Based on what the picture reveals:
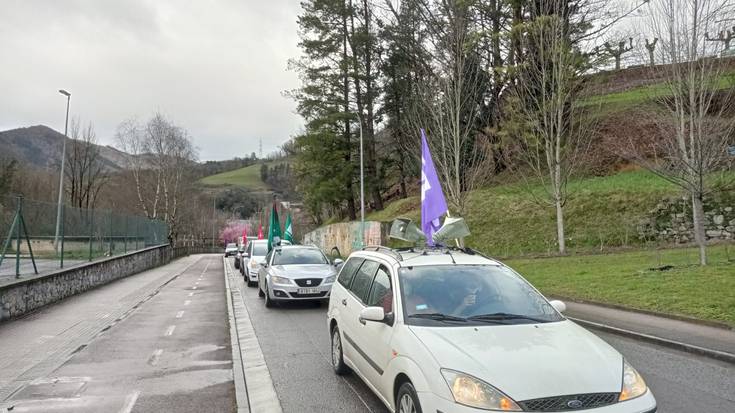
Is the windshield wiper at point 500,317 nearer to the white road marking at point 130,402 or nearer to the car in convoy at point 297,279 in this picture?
the white road marking at point 130,402

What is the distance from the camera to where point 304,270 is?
13680 millimetres

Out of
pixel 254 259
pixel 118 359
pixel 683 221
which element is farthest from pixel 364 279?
pixel 683 221

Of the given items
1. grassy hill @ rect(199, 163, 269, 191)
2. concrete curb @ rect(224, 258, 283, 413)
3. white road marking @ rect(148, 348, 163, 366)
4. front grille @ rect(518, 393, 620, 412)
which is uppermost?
grassy hill @ rect(199, 163, 269, 191)

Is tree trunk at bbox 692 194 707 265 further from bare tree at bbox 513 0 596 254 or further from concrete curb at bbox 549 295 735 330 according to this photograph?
bare tree at bbox 513 0 596 254

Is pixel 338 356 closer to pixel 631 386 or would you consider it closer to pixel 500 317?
pixel 500 317

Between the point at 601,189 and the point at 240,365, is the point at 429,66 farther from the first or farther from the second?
the point at 240,365

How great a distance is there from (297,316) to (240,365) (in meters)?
4.84

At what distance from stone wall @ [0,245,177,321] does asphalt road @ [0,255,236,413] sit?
0.34 meters

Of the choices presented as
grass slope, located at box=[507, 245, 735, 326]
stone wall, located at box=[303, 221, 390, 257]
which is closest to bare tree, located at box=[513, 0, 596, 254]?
grass slope, located at box=[507, 245, 735, 326]

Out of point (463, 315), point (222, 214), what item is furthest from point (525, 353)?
point (222, 214)

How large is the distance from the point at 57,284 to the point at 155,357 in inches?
331

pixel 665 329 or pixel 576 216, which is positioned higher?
pixel 576 216

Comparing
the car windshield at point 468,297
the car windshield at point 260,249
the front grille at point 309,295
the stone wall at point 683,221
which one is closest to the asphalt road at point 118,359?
the front grille at point 309,295

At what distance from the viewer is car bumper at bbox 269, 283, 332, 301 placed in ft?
42.7
